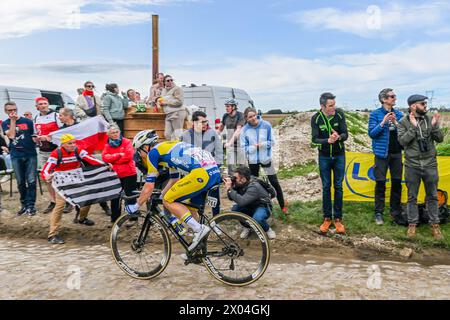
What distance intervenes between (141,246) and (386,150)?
4.56 metres

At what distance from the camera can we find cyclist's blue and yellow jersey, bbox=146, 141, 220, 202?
206 inches

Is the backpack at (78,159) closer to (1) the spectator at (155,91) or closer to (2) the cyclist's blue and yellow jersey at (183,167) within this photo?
(2) the cyclist's blue and yellow jersey at (183,167)

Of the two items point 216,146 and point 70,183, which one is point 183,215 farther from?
point 70,183

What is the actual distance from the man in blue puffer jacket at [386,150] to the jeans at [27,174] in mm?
7142

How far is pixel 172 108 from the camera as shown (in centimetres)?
966

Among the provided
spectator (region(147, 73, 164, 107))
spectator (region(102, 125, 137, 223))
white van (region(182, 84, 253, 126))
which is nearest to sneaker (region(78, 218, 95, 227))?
spectator (region(102, 125, 137, 223))

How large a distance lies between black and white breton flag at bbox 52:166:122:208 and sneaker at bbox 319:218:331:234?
3947mm

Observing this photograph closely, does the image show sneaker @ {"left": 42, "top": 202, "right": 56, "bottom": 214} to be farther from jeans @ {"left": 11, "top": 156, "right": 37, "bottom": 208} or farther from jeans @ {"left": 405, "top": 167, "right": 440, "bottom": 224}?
jeans @ {"left": 405, "top": 167, "right": 440, "bottom": 224}

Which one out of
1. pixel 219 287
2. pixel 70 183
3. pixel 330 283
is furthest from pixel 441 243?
pixel 70 183

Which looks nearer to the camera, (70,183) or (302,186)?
(70,183)

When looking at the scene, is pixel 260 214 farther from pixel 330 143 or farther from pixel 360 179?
pixel 360 179
